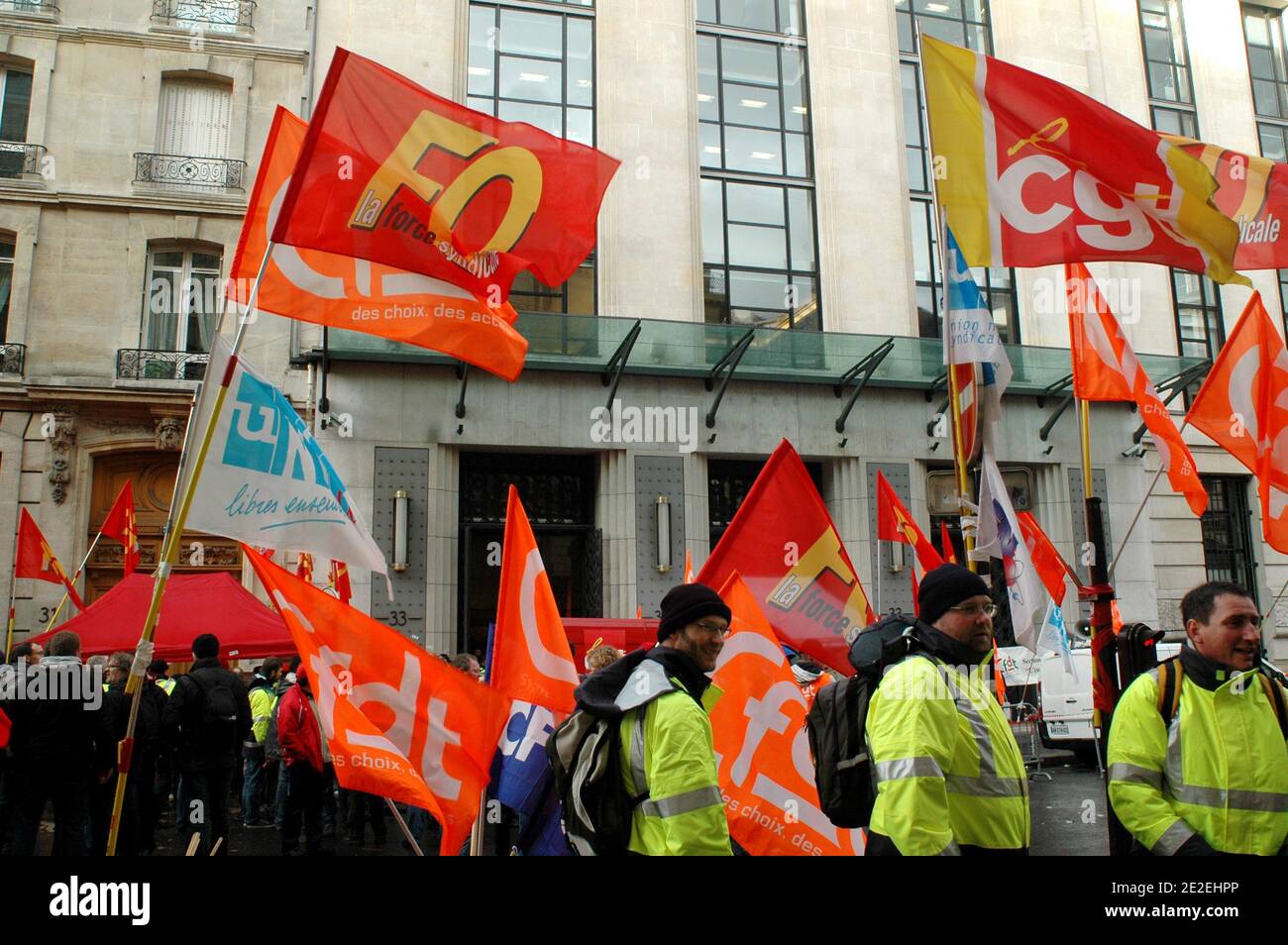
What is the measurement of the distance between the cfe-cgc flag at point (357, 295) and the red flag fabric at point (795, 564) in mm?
1614

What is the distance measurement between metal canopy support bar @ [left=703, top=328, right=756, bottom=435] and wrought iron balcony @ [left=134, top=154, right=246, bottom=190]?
9521 mm

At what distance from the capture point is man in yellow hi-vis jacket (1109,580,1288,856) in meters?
3.49

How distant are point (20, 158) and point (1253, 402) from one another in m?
19.9

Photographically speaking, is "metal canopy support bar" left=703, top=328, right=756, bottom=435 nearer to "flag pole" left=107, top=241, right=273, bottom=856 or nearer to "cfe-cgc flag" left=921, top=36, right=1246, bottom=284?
"cfe-cgc flag" left=921, top=36, right=1246, bottom=284

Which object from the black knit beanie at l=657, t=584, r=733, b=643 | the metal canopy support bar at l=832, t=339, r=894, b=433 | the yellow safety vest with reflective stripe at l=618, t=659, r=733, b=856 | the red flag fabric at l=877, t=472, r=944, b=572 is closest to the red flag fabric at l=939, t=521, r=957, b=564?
the red flag fabric at l=877, t=472, r=944, b=572

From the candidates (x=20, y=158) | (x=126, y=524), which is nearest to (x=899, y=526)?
(x=126, y=524)

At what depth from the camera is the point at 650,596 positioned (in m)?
18.2

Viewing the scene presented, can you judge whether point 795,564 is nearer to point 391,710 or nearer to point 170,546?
point 391,710

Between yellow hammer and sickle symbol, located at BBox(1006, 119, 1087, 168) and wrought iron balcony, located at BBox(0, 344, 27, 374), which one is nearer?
yellow hammer and sickle symbol, located at BBox(1006, 119, 1087, 168)

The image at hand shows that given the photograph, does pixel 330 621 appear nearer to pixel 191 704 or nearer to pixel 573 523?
pixel 191 704

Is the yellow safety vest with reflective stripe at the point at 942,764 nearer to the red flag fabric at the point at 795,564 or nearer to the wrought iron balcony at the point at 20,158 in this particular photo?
the red flag fabric at the point at 795,564
